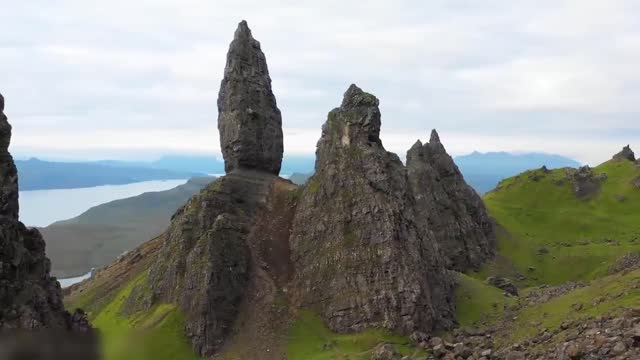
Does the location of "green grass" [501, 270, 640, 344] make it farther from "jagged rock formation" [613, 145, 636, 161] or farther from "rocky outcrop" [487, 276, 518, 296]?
"jagged rock formation" [613, 145, 636, 161]

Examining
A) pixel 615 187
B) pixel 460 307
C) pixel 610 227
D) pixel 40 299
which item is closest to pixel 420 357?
pixel 460 307

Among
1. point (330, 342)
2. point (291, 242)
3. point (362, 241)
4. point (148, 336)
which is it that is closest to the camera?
point (330, 342)

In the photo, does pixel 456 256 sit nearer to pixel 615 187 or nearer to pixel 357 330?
pixel 357 330

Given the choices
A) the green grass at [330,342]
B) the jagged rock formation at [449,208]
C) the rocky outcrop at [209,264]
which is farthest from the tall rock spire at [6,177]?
the jagged rock formation at [449,208]

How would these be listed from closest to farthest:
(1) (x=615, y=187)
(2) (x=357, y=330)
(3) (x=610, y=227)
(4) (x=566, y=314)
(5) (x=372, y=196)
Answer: (4) (x=566, y=314)
(2) (x=357, y=330)
(5) (x=372, y=196)
(3) (x=610, y=227)
(1) (x=615, y=187)

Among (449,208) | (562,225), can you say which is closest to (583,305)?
(449,208)

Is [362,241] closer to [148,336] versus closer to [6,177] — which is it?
[148,336]
